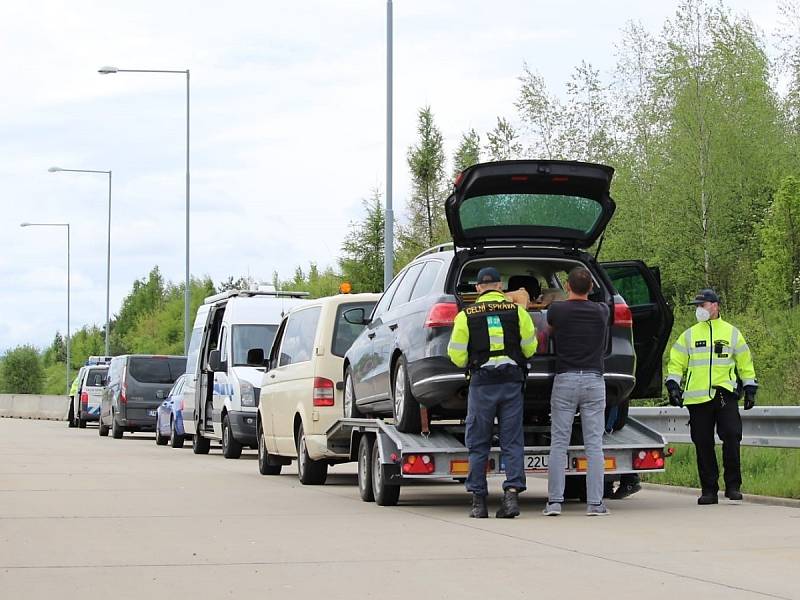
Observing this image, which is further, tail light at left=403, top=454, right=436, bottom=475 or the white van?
the white van

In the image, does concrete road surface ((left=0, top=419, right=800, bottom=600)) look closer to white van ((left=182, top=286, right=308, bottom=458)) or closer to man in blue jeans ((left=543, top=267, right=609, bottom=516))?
man in blue jeans ((left=543, top=267, right=609, bottom=516))

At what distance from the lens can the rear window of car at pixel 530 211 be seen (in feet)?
42.5

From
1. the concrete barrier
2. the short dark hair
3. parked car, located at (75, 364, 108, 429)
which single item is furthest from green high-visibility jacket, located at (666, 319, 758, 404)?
the concrete barrier

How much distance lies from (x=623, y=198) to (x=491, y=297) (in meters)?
34.0

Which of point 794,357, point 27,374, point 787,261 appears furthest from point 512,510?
point 27,374

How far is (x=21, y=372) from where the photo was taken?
3898 inches

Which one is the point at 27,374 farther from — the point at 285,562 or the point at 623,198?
the point at 285,562

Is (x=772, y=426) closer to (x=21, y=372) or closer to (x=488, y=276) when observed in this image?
(x=488, y=276)

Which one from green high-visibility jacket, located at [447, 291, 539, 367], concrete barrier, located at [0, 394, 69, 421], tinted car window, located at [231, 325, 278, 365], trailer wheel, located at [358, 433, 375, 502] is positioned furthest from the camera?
concrete barrier, located at [0, 394, 69, 421]

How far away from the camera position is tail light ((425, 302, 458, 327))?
1265cm

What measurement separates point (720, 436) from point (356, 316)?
454 cm

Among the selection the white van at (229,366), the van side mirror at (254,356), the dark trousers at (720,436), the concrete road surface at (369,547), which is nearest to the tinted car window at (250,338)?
the white van at (229,366)

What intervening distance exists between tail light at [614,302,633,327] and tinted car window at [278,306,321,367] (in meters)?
5.38

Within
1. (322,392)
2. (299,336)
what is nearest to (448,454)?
(322,392)
